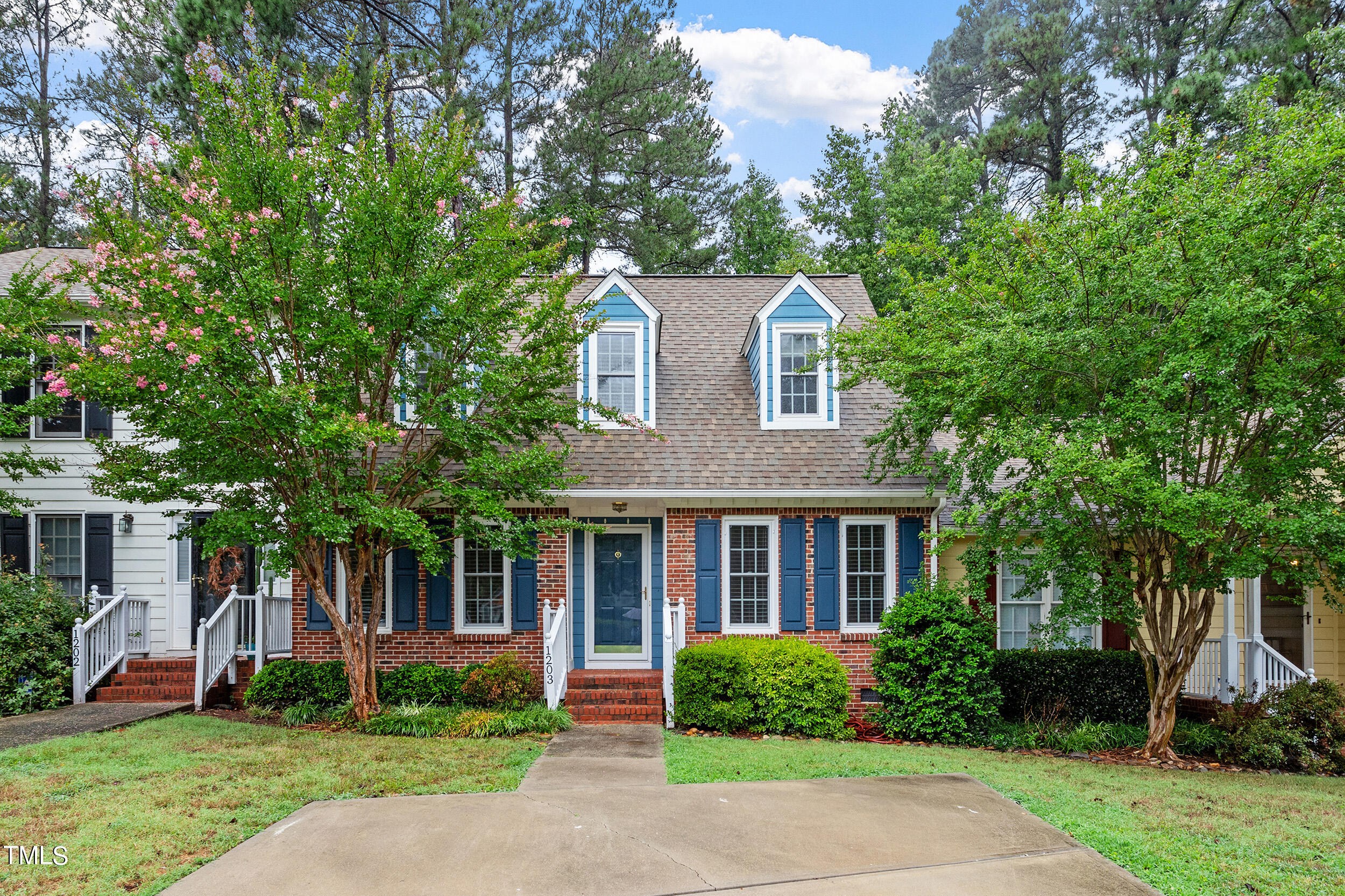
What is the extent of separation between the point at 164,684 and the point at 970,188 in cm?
2203

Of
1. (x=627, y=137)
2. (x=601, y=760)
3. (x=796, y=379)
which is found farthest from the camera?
(x=627, y=137)

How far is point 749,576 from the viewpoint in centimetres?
1095

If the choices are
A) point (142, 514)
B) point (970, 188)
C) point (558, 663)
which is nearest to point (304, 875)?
point (558, 663)

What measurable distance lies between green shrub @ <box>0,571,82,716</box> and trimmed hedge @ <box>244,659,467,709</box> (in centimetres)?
243

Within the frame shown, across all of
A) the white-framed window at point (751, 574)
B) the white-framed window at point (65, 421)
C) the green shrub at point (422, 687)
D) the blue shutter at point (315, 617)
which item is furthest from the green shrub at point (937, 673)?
the white-framed window at point (65, 421)

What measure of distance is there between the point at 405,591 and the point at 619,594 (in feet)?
9.69

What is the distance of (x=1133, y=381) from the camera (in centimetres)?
808

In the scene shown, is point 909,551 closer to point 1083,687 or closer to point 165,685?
point 1083,687

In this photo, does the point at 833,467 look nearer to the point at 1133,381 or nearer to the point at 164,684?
the point at 1133,381

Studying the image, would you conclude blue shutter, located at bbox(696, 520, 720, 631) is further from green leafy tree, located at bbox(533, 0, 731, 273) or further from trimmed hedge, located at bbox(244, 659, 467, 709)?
green leafy tree, located at bbox(533, 0, 731, 273)

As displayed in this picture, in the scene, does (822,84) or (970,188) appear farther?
(822,84)

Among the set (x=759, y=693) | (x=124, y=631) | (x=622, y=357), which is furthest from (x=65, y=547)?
(x=759, y=693)

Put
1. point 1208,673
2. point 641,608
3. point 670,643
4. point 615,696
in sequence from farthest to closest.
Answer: point 1208,673 → point 641,608 → point 615,696 → point 670,643

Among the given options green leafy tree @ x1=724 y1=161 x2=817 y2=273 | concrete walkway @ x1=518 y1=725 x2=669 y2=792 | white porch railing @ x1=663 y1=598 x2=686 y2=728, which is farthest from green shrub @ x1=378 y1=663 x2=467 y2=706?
green leafy tree @ x1=724 y1=161 x2=817 y2=273
